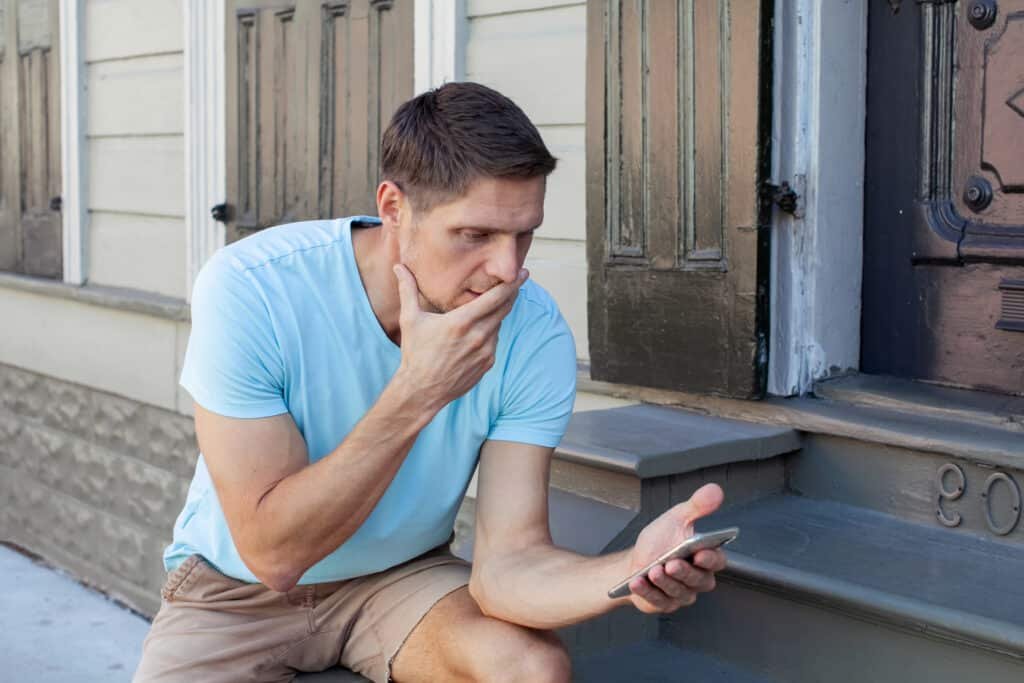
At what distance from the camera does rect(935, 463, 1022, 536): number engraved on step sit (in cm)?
294

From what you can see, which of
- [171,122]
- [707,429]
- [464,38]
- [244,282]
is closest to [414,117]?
[244,282]

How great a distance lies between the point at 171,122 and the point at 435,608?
3861 millimetres

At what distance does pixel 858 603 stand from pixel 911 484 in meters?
0.56

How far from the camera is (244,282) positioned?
2.37m

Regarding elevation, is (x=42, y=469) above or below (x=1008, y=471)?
below

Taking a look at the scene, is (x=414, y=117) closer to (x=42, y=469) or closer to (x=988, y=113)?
(x=988, y=113)

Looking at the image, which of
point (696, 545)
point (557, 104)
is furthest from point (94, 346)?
point (696, 545)

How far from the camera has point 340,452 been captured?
2.24 metres

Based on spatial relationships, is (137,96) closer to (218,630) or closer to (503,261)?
(218,630)

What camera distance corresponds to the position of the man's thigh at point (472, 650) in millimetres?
2264

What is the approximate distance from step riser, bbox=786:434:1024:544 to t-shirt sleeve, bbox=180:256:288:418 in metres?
1.52

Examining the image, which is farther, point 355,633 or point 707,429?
point 707,429

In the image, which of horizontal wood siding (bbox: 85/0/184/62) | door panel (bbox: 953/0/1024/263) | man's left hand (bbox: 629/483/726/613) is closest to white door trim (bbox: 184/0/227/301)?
horizontal wood siding (bbox: 85/0/184/62)

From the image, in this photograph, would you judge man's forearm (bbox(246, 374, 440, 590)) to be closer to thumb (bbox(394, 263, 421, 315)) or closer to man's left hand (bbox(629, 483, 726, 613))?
thumb (bbox(394, 263, 421, 315))
